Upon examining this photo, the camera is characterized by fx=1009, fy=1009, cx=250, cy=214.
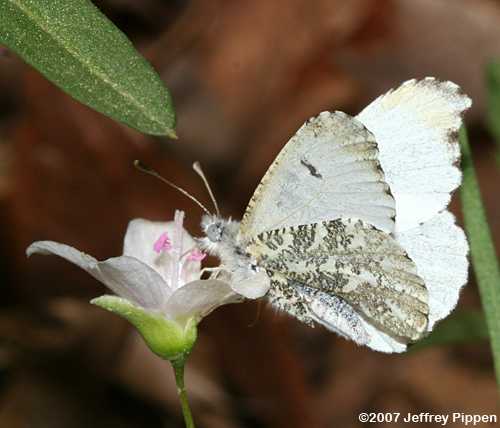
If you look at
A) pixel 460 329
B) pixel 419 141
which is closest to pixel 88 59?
pixel 419 141

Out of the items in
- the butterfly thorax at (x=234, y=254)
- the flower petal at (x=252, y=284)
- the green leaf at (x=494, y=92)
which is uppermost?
the green leaf at (x=494, y=92)

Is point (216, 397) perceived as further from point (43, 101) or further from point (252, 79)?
point (252, 79)

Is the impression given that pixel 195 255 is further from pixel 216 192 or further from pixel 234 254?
pixel 216 192

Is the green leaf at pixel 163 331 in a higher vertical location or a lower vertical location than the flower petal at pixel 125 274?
lower

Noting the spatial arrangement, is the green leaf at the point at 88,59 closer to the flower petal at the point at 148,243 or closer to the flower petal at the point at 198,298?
the flower petal at the point at 198,298

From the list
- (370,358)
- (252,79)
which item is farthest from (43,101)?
(370,358)

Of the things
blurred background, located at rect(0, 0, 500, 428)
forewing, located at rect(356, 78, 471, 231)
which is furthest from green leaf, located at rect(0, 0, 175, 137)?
blurred background, located at rect(0, 0, 500, 428)

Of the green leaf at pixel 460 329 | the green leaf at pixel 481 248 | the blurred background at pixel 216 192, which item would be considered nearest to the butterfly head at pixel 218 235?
the green leaf at pixel 481 248
